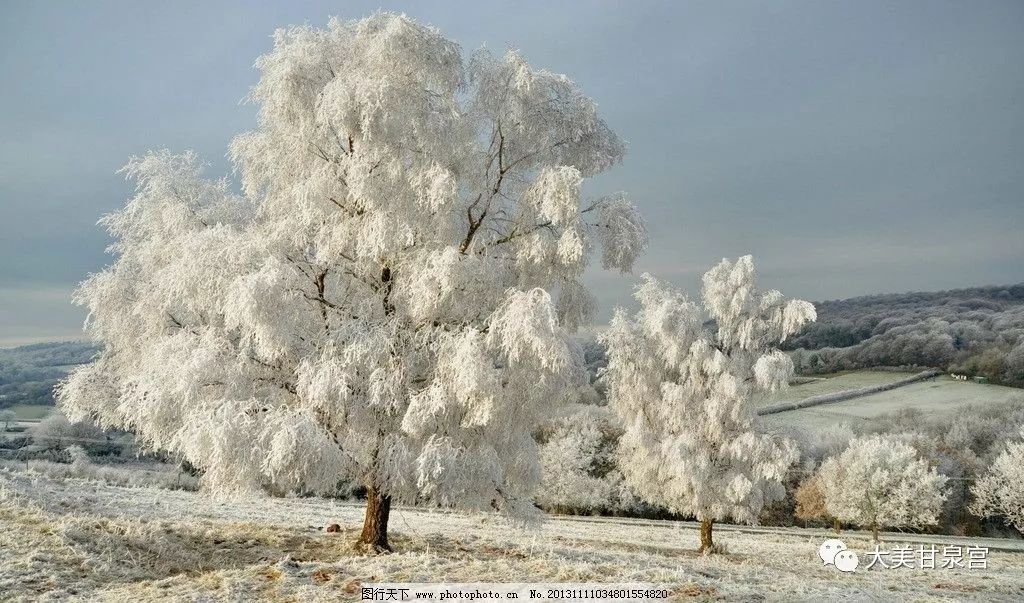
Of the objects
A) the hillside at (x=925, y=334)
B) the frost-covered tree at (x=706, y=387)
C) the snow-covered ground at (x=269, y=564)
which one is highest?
the hillside at (x=925, y=334)

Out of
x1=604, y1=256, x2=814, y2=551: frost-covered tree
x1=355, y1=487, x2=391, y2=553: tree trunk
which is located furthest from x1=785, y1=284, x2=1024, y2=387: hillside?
x1=355, y1=487, x2=391, y2=553: tree trunk

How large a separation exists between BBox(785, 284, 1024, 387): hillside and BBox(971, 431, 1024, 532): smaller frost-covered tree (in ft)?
36.7

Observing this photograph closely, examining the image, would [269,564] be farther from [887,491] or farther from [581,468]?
[581,468]

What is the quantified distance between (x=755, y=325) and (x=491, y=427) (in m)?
12.6

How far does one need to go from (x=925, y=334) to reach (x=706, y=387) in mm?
30370

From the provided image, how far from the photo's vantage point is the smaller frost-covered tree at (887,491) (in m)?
27.1

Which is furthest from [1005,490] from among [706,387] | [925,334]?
[706,387]

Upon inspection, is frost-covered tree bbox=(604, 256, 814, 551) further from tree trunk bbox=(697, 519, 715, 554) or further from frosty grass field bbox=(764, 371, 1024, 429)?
frosty grass field bbox=(764, 371, 1024, 429)

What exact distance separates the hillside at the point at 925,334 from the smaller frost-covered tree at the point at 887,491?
13.1 metres

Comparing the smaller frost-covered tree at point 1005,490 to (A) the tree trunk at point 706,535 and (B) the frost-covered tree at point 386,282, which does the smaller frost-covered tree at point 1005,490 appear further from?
(B) the frost-covered tree at point 386,282

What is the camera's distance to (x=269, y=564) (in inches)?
362

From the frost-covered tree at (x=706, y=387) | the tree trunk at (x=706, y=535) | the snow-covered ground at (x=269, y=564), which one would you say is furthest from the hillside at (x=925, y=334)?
the snow-covered ground at (x=269, y=564)

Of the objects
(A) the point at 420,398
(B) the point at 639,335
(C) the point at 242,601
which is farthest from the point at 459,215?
(B) the point at 639,335

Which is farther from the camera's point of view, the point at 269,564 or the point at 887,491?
the point at 887,491
